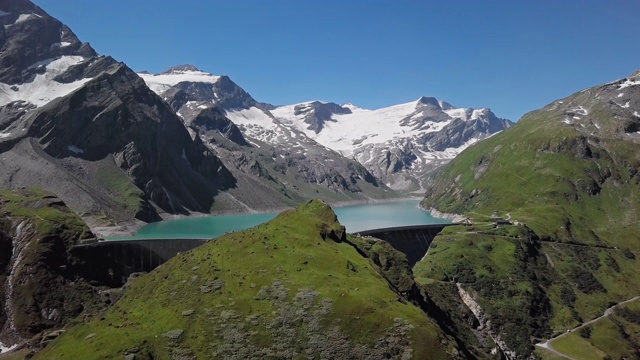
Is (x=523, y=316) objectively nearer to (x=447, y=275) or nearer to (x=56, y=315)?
(x=447, y=275)

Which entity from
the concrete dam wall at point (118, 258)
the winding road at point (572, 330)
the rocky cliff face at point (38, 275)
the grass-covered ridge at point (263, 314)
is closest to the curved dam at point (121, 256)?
the concrete dam wall at point (118, 258)

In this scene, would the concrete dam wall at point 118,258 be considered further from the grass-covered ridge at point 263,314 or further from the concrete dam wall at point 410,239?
the concrete dam wall at point 410,239

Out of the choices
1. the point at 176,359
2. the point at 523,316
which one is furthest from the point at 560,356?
the point at 176,359

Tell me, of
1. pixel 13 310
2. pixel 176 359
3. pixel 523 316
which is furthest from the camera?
pixel 523 316

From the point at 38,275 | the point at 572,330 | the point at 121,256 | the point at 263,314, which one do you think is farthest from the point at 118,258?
the point at 572,330

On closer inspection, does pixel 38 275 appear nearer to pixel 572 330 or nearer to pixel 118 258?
pixel 118 258
